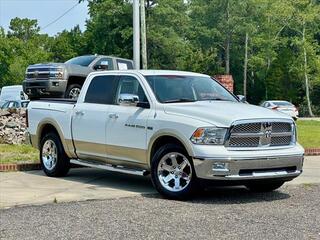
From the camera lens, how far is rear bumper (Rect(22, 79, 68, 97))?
51.1 feet

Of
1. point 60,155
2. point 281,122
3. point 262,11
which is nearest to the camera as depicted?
point 281,122

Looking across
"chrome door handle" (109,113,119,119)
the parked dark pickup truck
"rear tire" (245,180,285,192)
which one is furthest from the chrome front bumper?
the parked dark pickup truck

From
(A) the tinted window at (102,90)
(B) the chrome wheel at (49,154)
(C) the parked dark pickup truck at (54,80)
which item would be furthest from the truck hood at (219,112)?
(C) the parked dark pickup truck at (54,80)

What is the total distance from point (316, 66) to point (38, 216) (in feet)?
182

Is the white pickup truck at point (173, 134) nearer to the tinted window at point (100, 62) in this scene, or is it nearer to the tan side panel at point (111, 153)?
the tan side panel at point (111, 153)

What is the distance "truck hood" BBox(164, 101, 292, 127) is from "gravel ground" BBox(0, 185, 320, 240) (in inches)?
47.4

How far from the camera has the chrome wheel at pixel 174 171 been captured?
28.9ft

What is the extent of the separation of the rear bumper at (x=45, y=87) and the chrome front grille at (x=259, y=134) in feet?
26.2

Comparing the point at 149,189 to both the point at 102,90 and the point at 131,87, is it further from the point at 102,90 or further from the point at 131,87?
the point at 102,90

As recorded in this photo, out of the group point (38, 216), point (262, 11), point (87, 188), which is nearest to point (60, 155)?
point (87, 188)

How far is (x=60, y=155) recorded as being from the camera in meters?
11.4

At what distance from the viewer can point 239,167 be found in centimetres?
845

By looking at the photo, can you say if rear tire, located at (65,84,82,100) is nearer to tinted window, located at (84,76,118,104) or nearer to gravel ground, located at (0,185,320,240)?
tinted window, located at (84,76,118,104)

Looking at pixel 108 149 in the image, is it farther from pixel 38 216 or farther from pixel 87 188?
pixel 38 216
